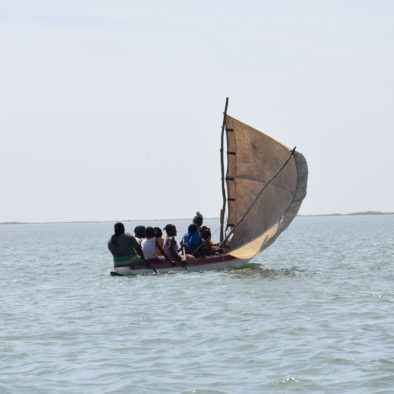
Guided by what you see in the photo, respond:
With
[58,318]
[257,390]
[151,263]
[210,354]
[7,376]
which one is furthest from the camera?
[151,263]

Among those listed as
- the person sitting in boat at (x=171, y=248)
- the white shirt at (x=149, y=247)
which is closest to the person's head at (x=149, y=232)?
the white shirt at (x=149, y=247)

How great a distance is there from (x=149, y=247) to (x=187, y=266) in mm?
1491

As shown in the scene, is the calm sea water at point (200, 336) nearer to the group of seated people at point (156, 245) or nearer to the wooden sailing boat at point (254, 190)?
the group of seated people at point (156, 245)

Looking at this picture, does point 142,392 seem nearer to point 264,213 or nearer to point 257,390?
point 257,390

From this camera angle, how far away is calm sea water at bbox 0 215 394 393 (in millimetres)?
12023

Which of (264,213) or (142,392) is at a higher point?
(264,213)

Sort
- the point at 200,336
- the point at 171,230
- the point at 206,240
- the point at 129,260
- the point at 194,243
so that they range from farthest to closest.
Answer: the point at 206,240, the point at 194,243, the point at 129,260, the point at 171,230, the point at 200,336

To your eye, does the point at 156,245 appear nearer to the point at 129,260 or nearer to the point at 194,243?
the point at 129,260

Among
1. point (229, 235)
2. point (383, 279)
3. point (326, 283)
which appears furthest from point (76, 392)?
point (229, 235)

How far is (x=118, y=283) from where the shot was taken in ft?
88.3

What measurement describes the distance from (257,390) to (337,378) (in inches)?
49.9

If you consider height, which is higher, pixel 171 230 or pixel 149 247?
pixel 171 230

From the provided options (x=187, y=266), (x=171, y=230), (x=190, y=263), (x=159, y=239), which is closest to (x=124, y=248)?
(x=159, y=239)

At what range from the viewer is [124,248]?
89.9ft
